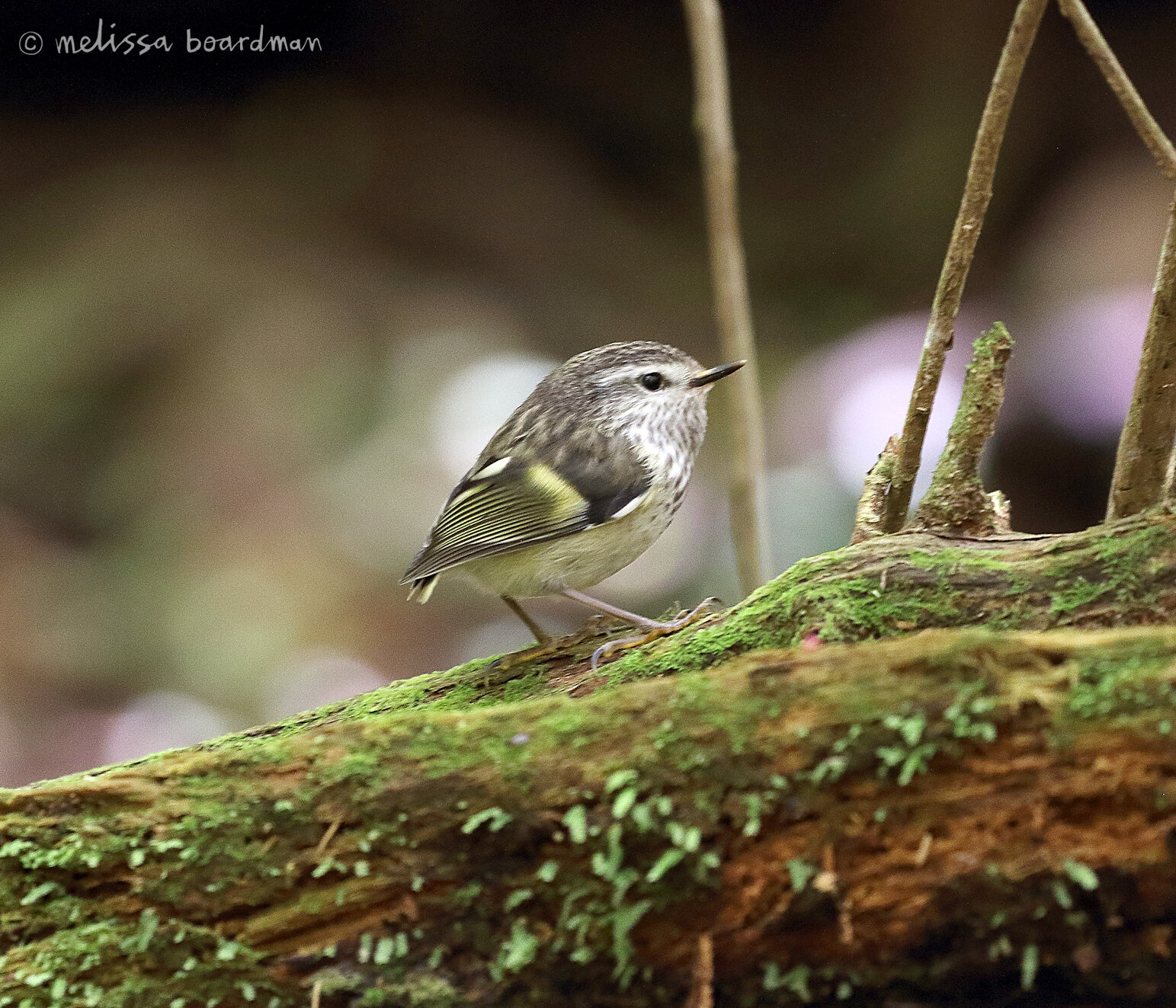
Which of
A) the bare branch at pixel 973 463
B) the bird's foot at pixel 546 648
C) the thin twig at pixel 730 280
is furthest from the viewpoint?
the thin twig at pixel 730 280

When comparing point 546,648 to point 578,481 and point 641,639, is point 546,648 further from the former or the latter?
point 578,481

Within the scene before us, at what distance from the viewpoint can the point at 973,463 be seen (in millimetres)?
2051

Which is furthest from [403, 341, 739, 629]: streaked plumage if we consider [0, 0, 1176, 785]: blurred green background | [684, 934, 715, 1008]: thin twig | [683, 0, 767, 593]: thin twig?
[0, 0, 1176, 785]: blurred green background

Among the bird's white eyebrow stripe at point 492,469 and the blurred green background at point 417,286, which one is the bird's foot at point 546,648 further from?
the blurred green background at point 417,286

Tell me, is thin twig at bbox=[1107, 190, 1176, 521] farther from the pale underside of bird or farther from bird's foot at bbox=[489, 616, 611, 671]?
bird's foot at bbox=[489, 616, 611, 671]

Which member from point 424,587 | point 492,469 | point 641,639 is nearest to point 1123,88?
point 641,639

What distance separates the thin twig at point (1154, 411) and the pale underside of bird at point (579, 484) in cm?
95

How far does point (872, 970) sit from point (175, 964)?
95 centimetres

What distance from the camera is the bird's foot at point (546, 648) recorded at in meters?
2.39

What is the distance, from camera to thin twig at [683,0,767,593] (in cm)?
266

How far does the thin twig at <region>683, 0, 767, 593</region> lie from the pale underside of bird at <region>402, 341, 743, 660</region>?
0.11 m

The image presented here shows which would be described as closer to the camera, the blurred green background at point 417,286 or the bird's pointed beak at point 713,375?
the bird's pointed beak at point 713,375

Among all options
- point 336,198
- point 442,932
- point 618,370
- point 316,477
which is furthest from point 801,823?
point 336,198

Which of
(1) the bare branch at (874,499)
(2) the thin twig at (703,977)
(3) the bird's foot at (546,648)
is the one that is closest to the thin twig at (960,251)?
(1) the bare branch at (874,499)
